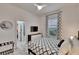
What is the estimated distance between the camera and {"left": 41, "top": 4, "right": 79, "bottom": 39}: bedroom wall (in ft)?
3.57

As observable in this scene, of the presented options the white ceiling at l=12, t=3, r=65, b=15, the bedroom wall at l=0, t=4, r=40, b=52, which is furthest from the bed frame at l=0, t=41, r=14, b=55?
the white ceiling at l=12, t=3, r=65, b=15

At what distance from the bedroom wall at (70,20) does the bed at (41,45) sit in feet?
0.56

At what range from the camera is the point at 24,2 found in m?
1.08

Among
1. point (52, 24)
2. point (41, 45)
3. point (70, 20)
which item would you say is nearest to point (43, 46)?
point (41, 45)

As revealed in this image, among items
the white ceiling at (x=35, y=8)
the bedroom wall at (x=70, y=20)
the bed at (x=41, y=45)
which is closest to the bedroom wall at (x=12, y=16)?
the white ceiling at (x=35, y=8)

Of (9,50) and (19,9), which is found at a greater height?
(19,9)

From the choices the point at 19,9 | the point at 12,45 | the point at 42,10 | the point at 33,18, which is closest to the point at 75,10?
the point at 42,10

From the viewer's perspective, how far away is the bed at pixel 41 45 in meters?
1.11

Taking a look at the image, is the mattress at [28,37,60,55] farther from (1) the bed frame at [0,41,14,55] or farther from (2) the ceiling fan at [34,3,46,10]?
(2) the ceiling fan at [34,3,46,10]

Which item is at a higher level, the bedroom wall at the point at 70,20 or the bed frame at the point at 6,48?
the bedroom wall at the point at 70,20

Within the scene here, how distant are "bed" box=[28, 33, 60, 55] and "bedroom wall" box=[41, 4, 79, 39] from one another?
169mm

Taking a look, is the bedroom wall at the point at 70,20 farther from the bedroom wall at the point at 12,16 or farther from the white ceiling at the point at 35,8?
the bedroom wall at the point at 12,16
